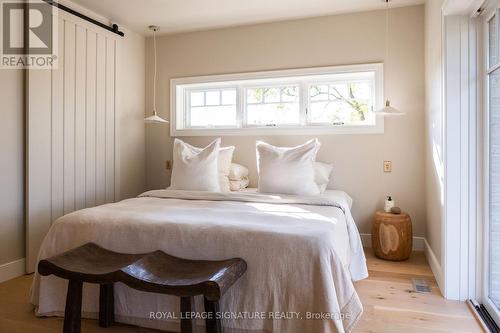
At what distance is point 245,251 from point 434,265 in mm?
1764

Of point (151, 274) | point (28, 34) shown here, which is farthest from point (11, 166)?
point (151, 274)

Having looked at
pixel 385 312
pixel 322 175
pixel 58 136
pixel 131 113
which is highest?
pixel 131 113

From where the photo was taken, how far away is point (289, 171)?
279 cm

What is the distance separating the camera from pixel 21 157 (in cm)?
268

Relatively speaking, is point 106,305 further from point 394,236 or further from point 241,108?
point 241,108

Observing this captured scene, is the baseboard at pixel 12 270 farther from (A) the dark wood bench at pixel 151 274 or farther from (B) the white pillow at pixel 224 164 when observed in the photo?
(B) the white pillow at pixel 224 164

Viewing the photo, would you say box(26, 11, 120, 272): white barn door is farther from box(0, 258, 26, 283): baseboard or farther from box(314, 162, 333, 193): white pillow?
box(314, 162, 333, 193): white pillow

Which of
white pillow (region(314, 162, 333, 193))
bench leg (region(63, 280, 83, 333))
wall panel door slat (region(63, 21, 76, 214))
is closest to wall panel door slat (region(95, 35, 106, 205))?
wall panel door slat (region(63, 21, 76, 214))

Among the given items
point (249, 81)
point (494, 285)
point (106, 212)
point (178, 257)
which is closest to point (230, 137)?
point (249, 81)

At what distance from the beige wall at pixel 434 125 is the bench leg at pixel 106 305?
217cm

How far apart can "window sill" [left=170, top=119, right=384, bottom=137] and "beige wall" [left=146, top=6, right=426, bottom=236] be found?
54 millimetres

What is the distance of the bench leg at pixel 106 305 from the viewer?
1.85 meters

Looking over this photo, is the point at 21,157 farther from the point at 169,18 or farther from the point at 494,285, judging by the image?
the point at 494,285

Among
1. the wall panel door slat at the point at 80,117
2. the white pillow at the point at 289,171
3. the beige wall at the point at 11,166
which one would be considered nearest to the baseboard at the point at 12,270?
the beige wall at the point at 11,166
